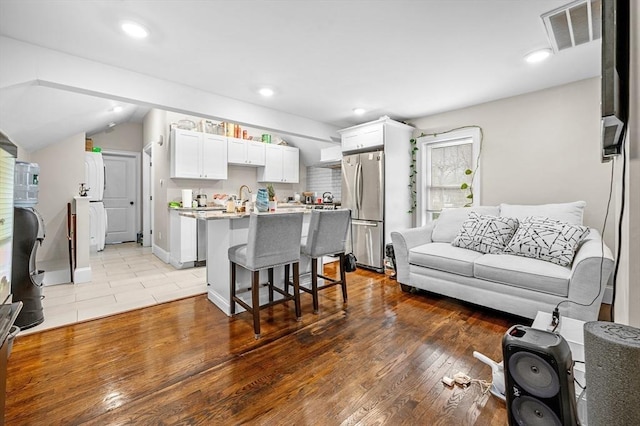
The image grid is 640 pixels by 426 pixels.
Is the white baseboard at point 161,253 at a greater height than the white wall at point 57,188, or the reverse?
the white wall at point 57,188

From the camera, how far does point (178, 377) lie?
1808 millimetres

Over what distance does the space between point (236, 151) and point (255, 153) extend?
0.40 meters

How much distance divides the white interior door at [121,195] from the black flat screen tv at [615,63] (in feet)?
25.6

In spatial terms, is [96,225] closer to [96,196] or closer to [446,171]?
[96,196]

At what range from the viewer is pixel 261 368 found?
190cm

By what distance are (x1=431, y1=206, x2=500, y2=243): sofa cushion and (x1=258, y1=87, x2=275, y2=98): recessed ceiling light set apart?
260 centimetres

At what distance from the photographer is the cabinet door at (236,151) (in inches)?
209

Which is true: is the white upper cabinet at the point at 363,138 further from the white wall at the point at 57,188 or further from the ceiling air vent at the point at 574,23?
the white wall at the point at 57,188

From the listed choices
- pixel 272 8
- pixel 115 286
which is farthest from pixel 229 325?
pixel 272 8

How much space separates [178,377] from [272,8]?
2424mm

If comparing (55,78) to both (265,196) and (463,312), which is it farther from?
(463,312)

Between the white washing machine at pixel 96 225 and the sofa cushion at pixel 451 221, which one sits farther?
the white washing machine at pixel 96 225

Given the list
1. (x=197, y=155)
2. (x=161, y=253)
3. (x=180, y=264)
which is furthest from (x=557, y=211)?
(x=161, y=253)

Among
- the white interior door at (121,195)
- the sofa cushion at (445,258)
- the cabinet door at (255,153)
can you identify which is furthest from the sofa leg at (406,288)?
the white interior door at (121,195)
